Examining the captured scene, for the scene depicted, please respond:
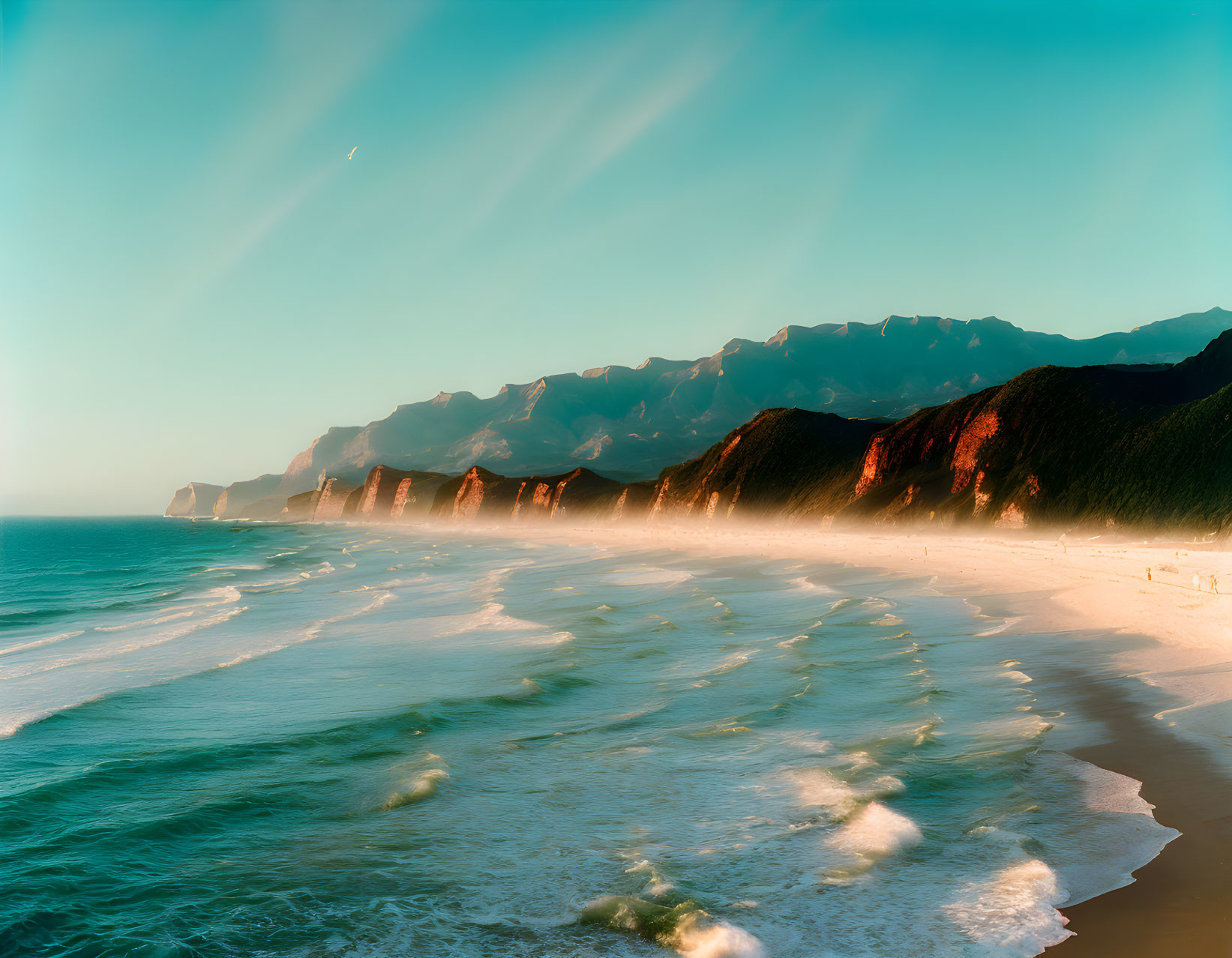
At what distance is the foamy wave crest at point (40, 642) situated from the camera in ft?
100

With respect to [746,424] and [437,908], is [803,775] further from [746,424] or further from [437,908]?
[746,424]

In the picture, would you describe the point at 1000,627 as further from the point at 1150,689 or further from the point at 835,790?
the point at 835,790

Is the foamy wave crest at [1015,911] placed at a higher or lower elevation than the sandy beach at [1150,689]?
lower

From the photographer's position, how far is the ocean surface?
28.6ft

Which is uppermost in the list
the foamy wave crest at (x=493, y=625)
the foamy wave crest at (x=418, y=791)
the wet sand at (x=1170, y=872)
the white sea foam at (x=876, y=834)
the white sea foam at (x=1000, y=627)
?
the wet sand at (x=1170, y=872)

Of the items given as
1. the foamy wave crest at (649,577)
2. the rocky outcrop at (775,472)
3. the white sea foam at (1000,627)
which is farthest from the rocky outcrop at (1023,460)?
the foamy wave crest at (649,577)

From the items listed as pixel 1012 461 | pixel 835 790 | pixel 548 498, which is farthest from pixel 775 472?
pixel 835 790

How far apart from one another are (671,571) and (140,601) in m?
36.1

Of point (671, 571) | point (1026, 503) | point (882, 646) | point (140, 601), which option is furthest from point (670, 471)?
point (882, 646)

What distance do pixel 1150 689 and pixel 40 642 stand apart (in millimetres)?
41451

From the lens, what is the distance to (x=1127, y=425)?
7788cm

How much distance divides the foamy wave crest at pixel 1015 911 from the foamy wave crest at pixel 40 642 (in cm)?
3604

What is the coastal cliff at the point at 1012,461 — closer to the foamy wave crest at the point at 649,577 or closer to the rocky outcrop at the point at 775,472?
the rocky outcrop at the point at 775,472

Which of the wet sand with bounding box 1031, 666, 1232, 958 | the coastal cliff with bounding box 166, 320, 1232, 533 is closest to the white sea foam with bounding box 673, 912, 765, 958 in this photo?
the wet sand with bounding box 1031, 666, 1232, 958
